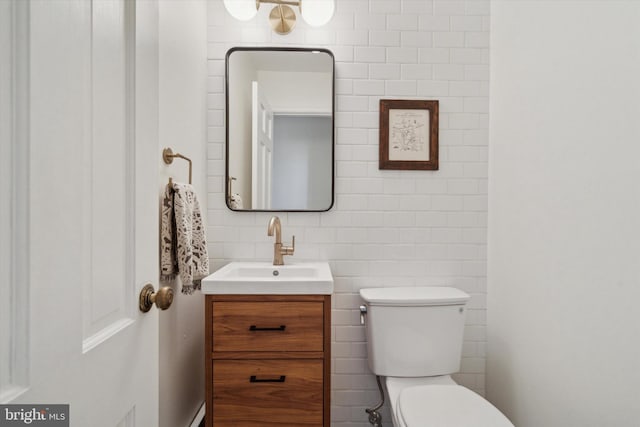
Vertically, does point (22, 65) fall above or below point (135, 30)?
below

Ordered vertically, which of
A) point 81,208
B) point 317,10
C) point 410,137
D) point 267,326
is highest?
point 317,10

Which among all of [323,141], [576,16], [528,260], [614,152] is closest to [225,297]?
[323,141]

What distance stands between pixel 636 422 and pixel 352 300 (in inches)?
44.1

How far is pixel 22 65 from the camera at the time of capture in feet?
1.44

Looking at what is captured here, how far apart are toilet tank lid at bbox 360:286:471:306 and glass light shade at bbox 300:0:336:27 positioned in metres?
1.31

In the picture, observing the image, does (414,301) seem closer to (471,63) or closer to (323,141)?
(323,141)

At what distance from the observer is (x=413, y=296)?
5.41 feet

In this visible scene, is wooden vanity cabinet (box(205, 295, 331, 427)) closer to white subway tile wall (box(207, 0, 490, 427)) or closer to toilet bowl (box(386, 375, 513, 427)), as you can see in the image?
toilet bowl (box(386, 375, 513, 427))

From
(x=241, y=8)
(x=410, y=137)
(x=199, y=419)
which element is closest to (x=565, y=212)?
(x=410, y=137)

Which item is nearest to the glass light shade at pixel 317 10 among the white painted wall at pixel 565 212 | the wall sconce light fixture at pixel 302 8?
the wall sconce light fixture at pixel 302 8

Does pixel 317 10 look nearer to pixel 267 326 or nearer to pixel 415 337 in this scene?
pixel 267 326

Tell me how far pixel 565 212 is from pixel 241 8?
163 centimetres

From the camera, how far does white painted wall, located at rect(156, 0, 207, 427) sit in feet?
4.38

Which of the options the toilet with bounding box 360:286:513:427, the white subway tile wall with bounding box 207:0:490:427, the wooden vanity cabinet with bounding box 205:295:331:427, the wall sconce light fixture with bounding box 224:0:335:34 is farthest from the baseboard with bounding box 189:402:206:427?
the wall sconce light fixture with bounding box 224:0:335:34
